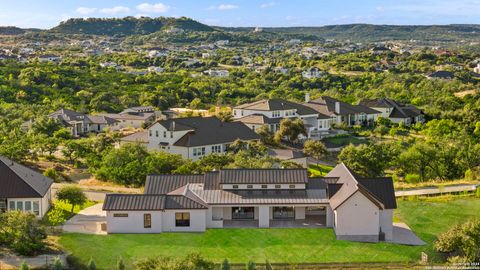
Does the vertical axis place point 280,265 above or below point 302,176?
below

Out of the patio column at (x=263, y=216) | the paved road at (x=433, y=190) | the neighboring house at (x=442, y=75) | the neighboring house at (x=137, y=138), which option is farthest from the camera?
the neighboring house at (x=442, y=75)

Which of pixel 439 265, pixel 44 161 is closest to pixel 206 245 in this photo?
pixel 439 265

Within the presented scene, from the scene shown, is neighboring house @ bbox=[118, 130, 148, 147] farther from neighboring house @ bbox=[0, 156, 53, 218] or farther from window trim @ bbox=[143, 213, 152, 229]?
window trim @ bbox=[143, 213, 152, 229]

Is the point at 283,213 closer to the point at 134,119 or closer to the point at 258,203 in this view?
the point at 258,203

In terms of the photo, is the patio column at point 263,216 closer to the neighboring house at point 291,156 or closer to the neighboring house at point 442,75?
the neighboring house at point 291,156

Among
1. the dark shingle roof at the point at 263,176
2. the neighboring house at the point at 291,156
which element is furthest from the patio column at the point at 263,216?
the neighboring house at the point at 291,156

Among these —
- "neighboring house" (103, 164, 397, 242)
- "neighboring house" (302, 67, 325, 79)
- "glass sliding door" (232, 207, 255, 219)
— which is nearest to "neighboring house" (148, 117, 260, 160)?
"neighboring house" (103, 164, 397, 242)

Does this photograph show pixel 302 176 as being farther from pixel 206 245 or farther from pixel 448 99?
pixel 448 99
